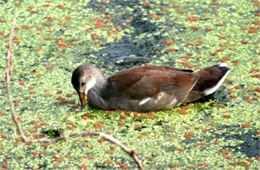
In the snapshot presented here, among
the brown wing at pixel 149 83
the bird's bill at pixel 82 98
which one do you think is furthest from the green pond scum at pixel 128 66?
the brown wing at pixel 149 83

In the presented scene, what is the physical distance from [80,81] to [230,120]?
1364mm

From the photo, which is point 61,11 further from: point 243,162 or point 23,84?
point 243,162

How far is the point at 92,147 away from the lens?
5703mm

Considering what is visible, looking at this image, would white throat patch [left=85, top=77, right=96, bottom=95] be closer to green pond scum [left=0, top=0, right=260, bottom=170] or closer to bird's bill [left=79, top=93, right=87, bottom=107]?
bird's bill [left=79, top=93, right=87, bottom=107]

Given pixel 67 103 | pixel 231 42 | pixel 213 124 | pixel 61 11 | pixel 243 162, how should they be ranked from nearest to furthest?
pixel 243 162 < pixel 213 124 < pixel 67 103 < pixel 231 42 < pixel 61 11

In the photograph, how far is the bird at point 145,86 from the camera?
242 inches

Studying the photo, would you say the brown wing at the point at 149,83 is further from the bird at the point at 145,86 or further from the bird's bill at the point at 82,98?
the bird's bill at the point at 82,98

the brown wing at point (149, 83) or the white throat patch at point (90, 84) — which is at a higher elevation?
the brown wing at point (149, 83)

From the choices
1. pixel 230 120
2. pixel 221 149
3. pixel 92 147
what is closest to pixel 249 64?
pixel 230 120

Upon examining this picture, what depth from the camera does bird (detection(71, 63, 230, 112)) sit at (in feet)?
20.2

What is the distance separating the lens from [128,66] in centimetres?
707

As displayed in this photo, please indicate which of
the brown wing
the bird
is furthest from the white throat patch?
the brown wing

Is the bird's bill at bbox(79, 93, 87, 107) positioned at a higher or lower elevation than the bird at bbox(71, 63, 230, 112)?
lower

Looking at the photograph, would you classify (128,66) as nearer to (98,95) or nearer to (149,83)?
(98,95)
